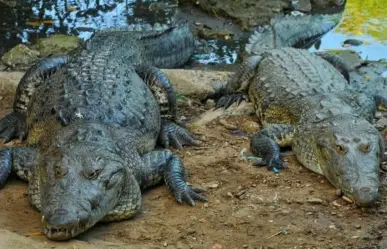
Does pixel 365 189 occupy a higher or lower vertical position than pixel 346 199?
higher

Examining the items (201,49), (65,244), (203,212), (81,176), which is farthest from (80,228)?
(201,49)

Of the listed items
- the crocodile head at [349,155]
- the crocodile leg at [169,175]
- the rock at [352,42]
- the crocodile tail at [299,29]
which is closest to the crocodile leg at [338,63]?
the crocodile tail at [299,29]

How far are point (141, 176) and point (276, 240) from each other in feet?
3.80

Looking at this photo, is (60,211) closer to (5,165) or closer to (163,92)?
(5,165)

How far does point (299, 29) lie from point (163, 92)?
275 cm

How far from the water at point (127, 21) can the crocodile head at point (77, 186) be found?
3.75m

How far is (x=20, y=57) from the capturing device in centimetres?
760

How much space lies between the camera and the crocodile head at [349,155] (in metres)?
4.56

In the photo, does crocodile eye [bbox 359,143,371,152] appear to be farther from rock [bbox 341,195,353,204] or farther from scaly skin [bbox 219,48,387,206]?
rock [bbox 341,195,353,204]

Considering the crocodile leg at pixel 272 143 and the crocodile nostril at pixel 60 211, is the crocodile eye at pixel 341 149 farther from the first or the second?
the crocodile nostril at pixel 60 211

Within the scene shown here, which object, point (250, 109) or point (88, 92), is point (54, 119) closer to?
point (88, 92)

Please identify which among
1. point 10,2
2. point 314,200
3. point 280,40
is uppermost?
point 314,200

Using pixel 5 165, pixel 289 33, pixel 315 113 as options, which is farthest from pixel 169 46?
pixel 5 165

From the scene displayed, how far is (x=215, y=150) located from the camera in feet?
18.1
